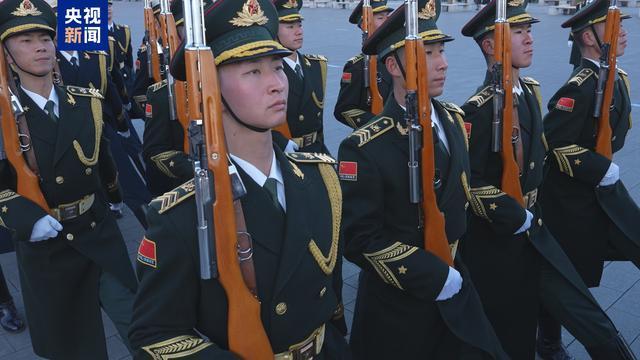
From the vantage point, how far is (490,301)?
12.1 ft

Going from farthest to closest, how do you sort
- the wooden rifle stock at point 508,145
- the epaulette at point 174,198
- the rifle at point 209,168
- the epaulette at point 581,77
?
the epaulette at point 581,77, the wooden rifle stock at point 508,145, the epaulette at point 174,198, the rifle at point 209,168

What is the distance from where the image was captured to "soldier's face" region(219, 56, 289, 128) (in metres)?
2.03

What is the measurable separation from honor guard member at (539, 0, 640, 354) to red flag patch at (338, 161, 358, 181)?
187 centimetres

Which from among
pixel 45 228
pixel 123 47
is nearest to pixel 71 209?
pixel 45 228

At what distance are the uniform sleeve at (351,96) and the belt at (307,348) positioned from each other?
3.92 meters

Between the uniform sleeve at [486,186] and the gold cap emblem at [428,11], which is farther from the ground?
the gold cap emblem at [428,11]

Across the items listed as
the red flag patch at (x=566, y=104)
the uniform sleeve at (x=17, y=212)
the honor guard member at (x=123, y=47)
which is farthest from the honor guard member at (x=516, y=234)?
the honor guard member at (x=123, y=47)

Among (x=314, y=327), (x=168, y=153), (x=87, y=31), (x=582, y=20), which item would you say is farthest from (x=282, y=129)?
(x=314, y=327)

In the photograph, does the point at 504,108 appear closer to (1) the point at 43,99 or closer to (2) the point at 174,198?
(2) the point at 174,198

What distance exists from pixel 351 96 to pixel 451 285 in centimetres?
363

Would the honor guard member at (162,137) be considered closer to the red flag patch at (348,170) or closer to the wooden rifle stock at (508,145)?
the red flag patch at (348,170)

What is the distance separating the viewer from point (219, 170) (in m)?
1.87

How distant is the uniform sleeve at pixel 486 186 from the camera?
3369mm


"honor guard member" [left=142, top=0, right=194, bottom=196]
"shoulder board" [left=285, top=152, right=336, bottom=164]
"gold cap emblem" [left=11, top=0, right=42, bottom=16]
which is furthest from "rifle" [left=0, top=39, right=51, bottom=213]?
"shoulder board" [left=285, top=152, right=336, bottom=164]
